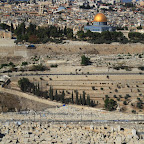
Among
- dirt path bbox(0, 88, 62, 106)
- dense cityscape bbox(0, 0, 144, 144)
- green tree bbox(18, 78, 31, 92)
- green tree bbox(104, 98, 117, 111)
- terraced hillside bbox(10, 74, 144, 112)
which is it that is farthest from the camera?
terraced hillside bbox(10, 74, 144, 112)

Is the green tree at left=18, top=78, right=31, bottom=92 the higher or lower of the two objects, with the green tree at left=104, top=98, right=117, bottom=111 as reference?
higher

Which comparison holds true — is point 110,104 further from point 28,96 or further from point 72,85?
point 28,96

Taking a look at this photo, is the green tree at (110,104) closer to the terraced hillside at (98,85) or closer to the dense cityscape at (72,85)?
the dense cityscape at (72,85)

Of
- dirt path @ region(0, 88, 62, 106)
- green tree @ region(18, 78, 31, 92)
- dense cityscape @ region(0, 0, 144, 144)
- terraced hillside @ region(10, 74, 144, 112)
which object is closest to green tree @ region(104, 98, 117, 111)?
dense cityscape @ region(0, 0, 144, 144)

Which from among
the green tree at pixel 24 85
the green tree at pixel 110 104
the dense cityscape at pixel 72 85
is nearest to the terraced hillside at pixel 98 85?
the dense cityscape at pixel 72 85

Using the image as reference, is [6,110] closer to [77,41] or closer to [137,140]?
[137,140]

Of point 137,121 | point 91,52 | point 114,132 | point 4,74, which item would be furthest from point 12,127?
point 91,52

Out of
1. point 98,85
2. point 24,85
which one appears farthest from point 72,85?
point 24,85

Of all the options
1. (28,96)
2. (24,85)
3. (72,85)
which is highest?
(24,85)

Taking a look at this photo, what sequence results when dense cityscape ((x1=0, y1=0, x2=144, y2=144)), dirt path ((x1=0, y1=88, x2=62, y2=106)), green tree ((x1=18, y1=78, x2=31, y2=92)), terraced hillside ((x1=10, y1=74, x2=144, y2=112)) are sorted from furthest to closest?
terraced hillside ((x1=10, y1=74, x2=144, y2=112)) → green tree ((x1=18, y1=78, x2=31, y2=92)) → dirt path ((x1=0, y1=88, x2=62, y2=106)) → dense cityscape ((x1=0, y1=0, x2=144, y2=144))

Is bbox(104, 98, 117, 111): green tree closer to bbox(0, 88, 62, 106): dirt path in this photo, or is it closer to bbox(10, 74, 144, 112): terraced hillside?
bbox(10, 74, 144, 112): terraced hillside

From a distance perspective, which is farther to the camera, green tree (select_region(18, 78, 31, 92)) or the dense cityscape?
green tree (select_region(18, 78, 31, 92))
